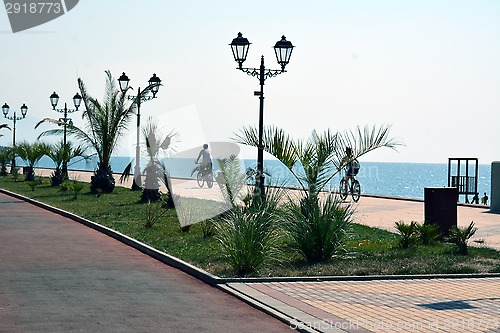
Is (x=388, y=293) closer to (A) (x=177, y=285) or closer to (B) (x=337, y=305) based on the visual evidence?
(B) (x=337, y=305)

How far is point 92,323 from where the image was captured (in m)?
8.34

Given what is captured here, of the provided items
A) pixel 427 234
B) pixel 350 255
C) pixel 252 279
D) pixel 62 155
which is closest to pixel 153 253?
pixel 350 255

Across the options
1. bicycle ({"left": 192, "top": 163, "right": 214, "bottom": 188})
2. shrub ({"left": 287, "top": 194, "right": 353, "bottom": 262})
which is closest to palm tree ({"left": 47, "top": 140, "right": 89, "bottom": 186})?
bicycle ({"left": 192, "top": 163, "right": 214, "bottom": 188})

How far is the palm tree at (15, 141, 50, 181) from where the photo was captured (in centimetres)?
4262

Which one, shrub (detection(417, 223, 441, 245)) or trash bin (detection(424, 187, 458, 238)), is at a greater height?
trash bin (detection(424, 187, 458, 238))

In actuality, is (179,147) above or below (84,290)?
above

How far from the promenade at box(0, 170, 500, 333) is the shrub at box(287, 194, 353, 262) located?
1812 millimetres

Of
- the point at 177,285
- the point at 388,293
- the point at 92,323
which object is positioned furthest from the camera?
the point at 177,285

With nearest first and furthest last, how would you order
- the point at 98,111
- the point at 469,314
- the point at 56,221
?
the point at 469,314, the point at 56,221, the point at 98,111

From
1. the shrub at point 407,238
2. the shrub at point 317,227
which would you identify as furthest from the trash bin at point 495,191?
the shrub at point 317,227

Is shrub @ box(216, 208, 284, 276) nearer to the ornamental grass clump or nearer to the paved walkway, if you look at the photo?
the ornamental grass clump

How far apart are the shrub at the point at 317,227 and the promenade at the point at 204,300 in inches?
71.3

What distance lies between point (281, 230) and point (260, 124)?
4.67m

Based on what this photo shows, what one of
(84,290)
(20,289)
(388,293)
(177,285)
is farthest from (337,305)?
(20,289)
